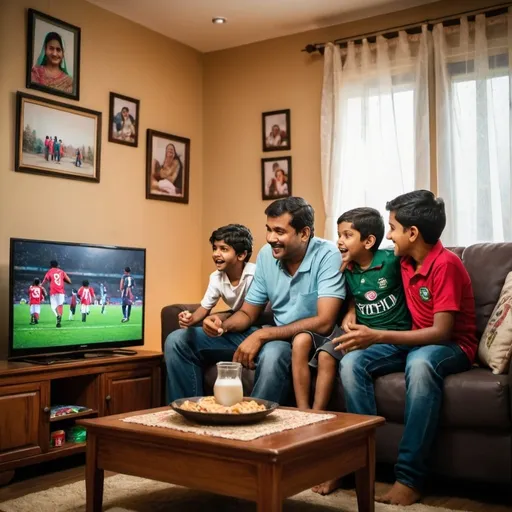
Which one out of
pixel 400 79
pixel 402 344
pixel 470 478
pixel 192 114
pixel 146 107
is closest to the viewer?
pixel 470 478

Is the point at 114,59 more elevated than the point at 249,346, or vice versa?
the point at 114,59

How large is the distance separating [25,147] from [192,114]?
5.09ft

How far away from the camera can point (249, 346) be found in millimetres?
2916

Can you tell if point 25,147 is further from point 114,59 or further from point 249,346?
point 249,346

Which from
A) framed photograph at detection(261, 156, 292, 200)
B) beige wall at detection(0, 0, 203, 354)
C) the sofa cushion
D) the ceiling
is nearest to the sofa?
the sofa cushion

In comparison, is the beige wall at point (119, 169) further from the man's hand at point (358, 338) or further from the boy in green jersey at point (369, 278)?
the man's hand at point (358, 338)

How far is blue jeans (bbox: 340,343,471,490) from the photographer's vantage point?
2.40 metres

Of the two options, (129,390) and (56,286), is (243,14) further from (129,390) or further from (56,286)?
(129,390)

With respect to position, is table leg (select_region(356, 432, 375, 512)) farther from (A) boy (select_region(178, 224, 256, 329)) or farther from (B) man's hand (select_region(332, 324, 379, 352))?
(A) boy (select_region(178, 224, 256, 329))

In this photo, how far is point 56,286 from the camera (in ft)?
10.7

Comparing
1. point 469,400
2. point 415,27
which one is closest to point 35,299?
point 469,400

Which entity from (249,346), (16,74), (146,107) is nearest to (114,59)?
(146,107)

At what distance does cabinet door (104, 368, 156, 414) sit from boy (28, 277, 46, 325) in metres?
0.43

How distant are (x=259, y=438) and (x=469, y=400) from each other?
39.8 inches
